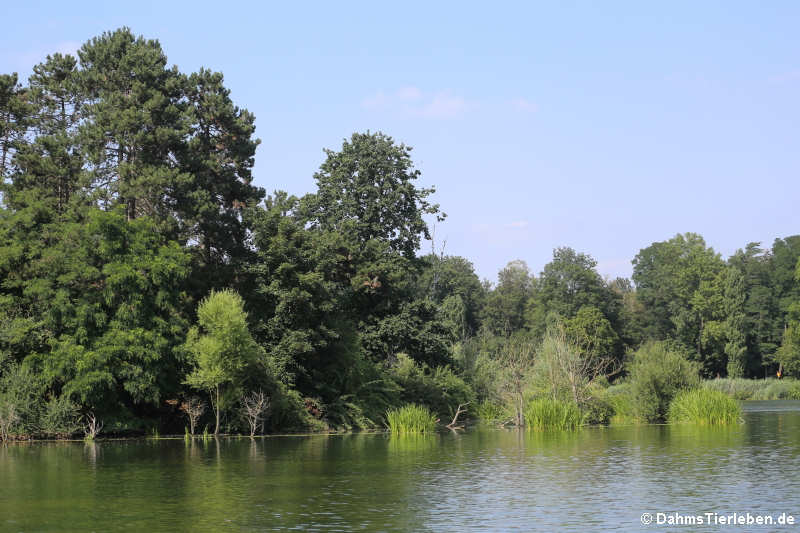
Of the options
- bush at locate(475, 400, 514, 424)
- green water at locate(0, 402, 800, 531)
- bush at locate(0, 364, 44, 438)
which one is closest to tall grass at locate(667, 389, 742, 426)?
green water at locate(0, 402, 800, 531)

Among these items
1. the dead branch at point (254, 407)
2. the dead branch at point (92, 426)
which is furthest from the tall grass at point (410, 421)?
the dead branch at point (92, 426)

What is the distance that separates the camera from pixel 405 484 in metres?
26.8

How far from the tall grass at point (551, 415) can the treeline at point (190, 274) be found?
2.67 m

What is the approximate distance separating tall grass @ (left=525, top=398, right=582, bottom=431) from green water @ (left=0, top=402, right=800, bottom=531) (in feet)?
21.6

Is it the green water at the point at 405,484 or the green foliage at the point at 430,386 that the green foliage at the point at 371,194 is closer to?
the green foliage at the point at 430,386

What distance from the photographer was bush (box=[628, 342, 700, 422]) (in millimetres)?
52000

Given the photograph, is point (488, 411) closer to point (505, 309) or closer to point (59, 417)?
point (59, 417)

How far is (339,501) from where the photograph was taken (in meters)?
23.3

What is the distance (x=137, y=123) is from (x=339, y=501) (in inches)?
1413

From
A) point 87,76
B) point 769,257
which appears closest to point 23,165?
point 87,76

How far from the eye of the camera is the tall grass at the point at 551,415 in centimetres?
4991

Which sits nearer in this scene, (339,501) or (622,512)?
(622,512)

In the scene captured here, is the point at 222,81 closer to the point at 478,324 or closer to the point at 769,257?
the point at 478,324

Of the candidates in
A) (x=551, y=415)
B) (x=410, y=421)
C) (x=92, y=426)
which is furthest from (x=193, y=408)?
(x=551, y=415)
